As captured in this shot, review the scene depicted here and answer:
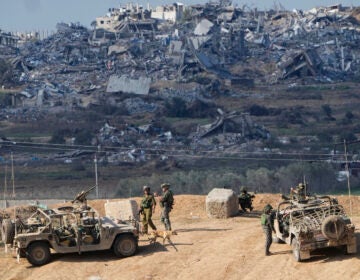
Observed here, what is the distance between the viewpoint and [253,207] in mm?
27984

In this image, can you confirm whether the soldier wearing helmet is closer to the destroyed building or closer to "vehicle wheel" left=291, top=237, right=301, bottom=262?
"vehicle wheel" left=291, top=237, right=301, bottom=262

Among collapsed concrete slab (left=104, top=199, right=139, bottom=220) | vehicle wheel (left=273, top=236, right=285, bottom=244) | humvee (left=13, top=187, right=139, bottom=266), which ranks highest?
collapsed concrete slab (left=104, top=199, right=139, bottom=220)

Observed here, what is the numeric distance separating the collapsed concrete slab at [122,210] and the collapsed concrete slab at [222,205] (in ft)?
8.47

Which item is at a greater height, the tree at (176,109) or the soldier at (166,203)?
the tree at (176,109)

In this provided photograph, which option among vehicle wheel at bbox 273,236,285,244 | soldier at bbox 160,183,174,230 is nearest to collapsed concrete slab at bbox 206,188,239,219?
soldier at bbox 160,183,174,230

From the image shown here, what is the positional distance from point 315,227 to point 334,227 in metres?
0.52

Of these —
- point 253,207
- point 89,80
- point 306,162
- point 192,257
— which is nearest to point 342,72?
point 89,80

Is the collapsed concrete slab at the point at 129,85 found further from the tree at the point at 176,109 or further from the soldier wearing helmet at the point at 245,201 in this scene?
the soldier wearing helmet at the point at 245,201

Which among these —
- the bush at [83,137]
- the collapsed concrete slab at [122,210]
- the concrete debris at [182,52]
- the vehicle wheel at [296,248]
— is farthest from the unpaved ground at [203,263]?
the concrete debris at [182,52]

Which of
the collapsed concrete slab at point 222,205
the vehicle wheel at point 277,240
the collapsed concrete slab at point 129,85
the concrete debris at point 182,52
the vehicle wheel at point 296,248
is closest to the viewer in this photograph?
the vehicle wheel at point 296,248

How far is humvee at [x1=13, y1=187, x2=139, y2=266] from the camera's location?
2075 cm

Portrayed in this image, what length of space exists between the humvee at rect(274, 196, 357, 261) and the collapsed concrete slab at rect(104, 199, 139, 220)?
559 centimetres

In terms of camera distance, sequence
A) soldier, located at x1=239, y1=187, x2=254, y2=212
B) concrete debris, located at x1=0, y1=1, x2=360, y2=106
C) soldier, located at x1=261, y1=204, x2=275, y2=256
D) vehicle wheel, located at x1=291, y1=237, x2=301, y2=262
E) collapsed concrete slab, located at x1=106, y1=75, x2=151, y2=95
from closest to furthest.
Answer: vehicle wheel, located at x1=291, y1=237, x2=301, y2=262 → soldier, located at x1=261, y1=204, x2=275, y2=256 → soldier, located at x1=239, y1=187, x2=254, y2=212 → collapsed concrete slab, located at x1=106, y1=75, x2=151, y2=95 → concrete debris, located at x1=0, y1=1, x2=360, y2=106

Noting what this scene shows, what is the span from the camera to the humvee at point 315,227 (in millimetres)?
18188
